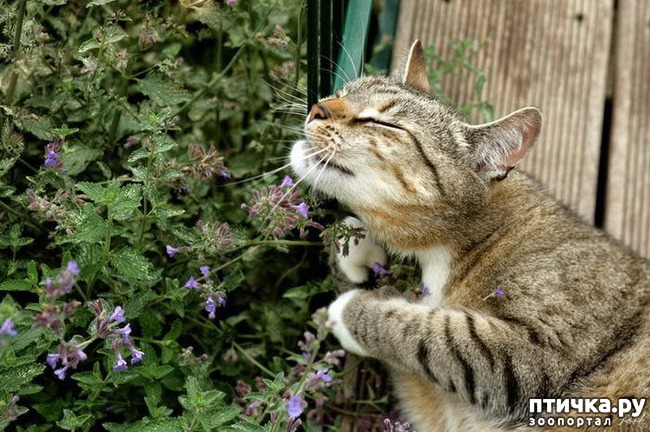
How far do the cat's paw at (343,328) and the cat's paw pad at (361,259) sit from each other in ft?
0.35

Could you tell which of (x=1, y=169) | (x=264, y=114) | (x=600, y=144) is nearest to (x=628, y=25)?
(x=600, y=144)

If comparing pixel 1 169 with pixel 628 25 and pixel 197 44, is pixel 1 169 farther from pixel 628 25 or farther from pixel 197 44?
pixel 628 25

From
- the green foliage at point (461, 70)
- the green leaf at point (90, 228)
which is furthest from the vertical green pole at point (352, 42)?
the green leaf at point (90, 228)

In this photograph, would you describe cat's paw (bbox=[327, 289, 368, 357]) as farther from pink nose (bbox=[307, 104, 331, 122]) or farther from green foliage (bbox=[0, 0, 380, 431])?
pink nose (bbox=[307, 104, 331, 122])

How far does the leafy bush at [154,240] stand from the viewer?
2.36m

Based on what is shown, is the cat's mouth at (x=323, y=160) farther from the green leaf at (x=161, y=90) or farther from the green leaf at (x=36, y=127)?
the green leaf at (x=36, y=127)

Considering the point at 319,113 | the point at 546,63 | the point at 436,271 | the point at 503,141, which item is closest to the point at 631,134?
the point at 546,63

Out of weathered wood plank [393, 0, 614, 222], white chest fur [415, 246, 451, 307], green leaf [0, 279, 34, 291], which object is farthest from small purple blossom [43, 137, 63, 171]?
weathered wood plank [393, 0, 614, 222]

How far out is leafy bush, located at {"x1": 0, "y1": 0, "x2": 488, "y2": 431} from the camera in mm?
2359

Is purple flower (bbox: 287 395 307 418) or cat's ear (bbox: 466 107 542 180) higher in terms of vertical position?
cat's ear (bbox: 466 107 542 180)

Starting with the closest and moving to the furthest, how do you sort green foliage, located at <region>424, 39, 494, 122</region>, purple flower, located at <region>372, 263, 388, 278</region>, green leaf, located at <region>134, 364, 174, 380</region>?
green leaf, located at <region>134, 364, 174, 380</region>
purple flower, located at <region>372, 263, 388, 278</region>
green foliage, located at <region>424, 39, 494, 122</region>

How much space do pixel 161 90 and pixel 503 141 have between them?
3.69 feet

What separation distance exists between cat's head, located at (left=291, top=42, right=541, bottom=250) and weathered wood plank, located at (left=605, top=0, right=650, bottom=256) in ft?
4.04

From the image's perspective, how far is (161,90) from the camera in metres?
2.76
